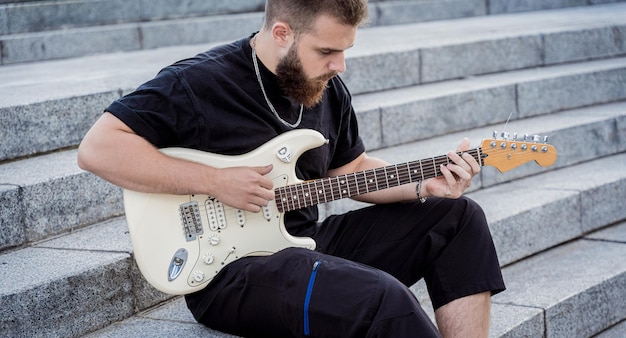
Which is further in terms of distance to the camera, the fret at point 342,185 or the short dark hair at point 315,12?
the fret at point 342,185

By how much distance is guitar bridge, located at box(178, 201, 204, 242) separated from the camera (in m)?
3.07

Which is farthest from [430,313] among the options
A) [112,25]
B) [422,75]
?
[112,25]

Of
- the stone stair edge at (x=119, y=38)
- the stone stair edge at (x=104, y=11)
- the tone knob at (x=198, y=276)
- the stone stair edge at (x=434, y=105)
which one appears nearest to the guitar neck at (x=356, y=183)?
the tone knob at (x=198, y=276)

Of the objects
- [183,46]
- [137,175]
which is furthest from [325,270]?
[183,46]

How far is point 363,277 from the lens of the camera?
278 centimetres

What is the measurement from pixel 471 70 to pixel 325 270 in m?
3.83

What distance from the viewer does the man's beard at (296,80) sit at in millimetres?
3166

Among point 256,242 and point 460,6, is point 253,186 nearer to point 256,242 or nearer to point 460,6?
point 256,242

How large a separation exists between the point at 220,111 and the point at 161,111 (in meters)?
0.21

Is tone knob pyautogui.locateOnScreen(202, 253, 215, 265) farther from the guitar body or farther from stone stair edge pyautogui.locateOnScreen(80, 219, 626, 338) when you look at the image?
stone stair edge pyautogui.locateOnScreen(80, 219, 626, 338)

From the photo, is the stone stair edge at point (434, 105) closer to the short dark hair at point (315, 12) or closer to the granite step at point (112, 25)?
the short dark hair at point (315, 12)

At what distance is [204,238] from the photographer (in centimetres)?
308

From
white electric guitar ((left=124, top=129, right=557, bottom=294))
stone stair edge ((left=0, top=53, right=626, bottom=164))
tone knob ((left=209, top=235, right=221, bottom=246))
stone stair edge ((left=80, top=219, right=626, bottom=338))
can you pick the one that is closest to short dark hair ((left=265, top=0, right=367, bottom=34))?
white electric guitar ((left=124, top=129, right=557, bottom=294))

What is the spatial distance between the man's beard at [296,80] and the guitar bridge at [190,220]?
51 centimetres
